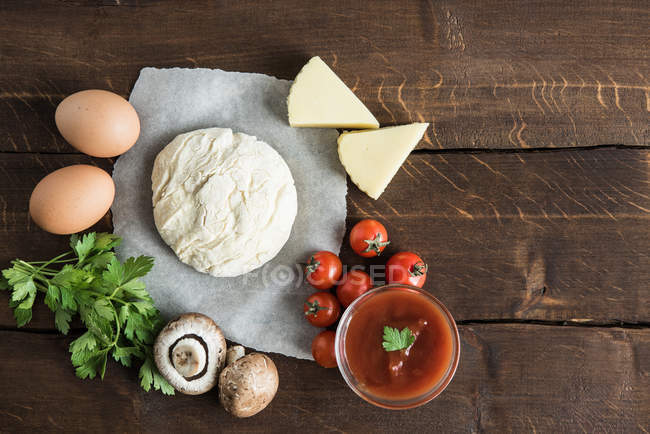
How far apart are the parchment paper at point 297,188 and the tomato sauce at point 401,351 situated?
25cm

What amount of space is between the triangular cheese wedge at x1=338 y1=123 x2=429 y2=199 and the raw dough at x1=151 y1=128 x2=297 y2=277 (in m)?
0.22

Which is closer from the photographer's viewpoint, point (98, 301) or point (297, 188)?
point (98, 301)

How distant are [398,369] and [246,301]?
1.81 ft

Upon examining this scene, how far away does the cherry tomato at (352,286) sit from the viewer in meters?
1.44

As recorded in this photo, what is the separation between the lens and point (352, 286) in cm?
144

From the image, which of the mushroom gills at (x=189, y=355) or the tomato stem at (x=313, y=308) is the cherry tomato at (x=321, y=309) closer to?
the tomato stem at (x=313, y=308)

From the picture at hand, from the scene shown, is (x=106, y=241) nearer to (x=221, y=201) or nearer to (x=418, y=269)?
(x=221, y=201)

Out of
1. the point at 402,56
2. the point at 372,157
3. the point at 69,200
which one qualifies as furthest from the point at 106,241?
the point at 402,56

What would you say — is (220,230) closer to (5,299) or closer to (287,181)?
(287,181)

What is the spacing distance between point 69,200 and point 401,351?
107 cm

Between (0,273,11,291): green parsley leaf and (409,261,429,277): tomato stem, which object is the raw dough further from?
(0,273,11,291): green parsley leaf

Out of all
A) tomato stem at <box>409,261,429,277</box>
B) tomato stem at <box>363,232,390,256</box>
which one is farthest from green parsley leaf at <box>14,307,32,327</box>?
tomato stem at <box>409,261,429,277</box>

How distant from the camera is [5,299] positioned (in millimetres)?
1529

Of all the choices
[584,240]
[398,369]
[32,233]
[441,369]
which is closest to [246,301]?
[398,369]
